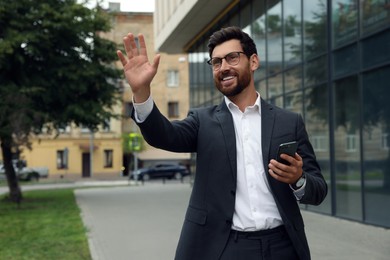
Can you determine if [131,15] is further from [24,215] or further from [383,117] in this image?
[383,117]

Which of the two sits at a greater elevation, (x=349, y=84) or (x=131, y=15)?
(x=131, y=15)

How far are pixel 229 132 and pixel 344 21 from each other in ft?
34.6

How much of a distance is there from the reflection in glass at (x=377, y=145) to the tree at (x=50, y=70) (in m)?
10.3

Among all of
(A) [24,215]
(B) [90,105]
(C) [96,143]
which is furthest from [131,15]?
(A) [24,215]

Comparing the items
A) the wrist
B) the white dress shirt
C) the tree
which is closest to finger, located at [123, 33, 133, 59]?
the white dress shirt

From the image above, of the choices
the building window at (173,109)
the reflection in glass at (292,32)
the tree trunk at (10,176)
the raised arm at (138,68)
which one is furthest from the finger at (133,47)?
the building window at (173,109)

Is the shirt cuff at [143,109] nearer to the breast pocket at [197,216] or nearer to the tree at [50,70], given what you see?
the breast pocket at [197,216]

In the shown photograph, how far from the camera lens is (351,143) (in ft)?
40.2

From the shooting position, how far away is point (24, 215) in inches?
596

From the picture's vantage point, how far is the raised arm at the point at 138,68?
246 centimetres

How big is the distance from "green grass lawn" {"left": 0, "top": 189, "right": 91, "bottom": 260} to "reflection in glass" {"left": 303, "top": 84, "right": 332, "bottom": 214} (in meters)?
5.88

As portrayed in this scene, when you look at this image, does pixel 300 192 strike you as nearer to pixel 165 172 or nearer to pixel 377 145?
pixel 377 145

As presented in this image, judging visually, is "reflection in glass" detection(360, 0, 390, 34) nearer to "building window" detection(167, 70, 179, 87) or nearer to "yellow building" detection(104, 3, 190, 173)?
"yellow building" detection(104, 3, 190, 173)

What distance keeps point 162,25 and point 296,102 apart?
40.1 feet
